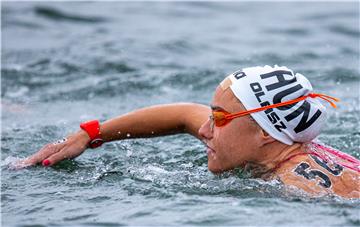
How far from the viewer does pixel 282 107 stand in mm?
6371

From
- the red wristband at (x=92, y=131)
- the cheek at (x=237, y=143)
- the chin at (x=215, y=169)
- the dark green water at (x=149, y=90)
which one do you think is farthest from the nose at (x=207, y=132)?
the red wristband at (x=92, y=131)

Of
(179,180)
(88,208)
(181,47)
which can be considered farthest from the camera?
(181,47)

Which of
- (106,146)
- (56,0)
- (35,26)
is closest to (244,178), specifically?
(106,146)

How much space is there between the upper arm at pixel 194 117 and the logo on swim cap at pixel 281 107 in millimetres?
1077

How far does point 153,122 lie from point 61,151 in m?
0.94

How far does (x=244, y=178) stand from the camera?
6637mm

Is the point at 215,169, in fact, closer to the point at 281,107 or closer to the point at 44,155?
the point at 281,107

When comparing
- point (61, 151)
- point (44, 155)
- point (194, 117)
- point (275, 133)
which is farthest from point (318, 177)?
point (44, 155)

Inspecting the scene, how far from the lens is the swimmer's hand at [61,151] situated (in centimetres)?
728

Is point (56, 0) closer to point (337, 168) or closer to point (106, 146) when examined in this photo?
point (106, 146)

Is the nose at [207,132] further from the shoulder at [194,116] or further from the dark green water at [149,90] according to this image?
the shoulder at [194,116]

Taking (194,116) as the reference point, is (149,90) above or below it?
below

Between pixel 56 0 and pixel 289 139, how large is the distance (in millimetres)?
12413

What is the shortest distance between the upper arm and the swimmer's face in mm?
930
